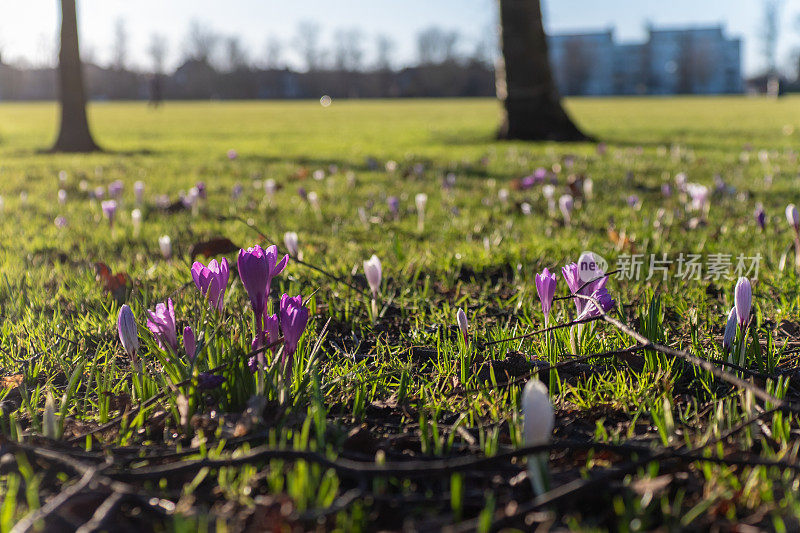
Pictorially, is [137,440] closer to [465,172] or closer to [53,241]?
[53,241]

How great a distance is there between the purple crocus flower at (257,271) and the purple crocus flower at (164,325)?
0.20 m

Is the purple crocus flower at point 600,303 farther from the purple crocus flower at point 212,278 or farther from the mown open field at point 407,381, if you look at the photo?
the purple crocus flower at point 212,278

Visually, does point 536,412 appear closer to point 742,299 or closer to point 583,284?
point 583,284

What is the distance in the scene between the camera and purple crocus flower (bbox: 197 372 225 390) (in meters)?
1.44

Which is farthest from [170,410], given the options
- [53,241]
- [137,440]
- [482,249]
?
[53,241]

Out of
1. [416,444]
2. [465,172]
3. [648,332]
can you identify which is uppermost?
[465,172]

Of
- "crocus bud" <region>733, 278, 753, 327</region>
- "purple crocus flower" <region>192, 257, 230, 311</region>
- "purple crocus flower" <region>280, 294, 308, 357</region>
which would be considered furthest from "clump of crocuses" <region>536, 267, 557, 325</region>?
"purple crocus flower" <region>192, 257, 230, 311</region>

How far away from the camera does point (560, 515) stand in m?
1.10

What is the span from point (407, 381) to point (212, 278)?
1.89 ft

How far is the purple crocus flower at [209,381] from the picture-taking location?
56.7 inches

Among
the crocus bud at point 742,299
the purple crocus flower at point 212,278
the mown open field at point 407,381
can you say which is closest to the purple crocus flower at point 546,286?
the mown open field at point 407,381

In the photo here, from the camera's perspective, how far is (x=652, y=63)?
122312mm

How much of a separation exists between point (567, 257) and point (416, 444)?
190 centimetres

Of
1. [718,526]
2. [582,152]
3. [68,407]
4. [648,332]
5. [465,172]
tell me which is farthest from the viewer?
[582,152]
